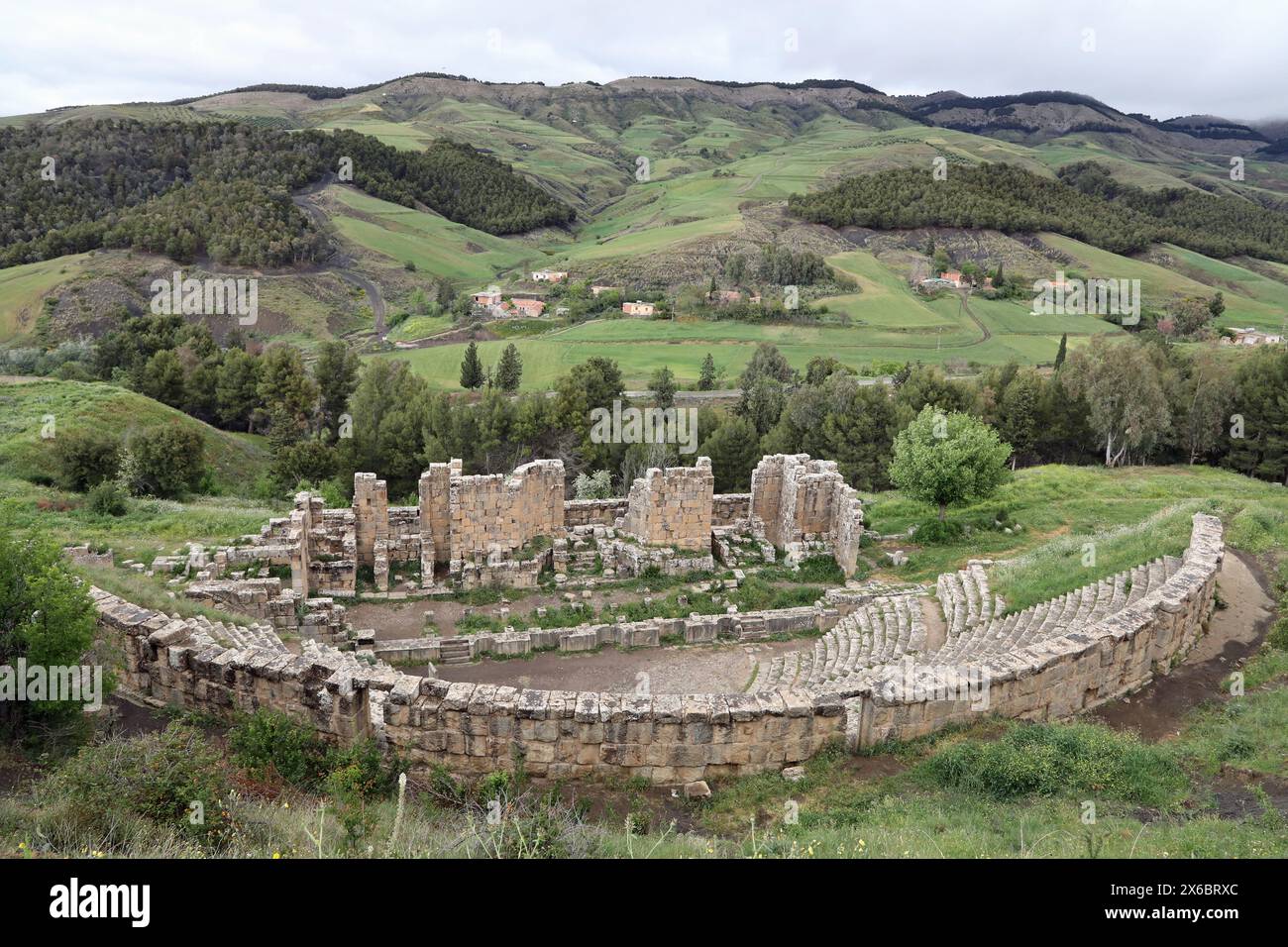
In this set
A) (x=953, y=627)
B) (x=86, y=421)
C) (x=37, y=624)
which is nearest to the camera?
(x=37, y=624)

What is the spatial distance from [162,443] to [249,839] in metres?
28.7

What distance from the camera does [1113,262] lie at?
425 feet


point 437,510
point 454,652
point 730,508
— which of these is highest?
point 437,510

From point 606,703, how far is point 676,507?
14582 mm

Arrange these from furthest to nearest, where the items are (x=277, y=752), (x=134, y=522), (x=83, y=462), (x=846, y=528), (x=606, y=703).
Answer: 1. (x=83, y=462)
2. (x=846, y=528)
3. (x=134, y=522)
4. (x=606, y=703)
5. (x=277, y=752)

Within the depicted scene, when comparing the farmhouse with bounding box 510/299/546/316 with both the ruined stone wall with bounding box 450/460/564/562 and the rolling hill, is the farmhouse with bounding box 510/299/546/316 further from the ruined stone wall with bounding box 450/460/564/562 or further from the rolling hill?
the ruined stone wall with bounding box 450/460/564/562

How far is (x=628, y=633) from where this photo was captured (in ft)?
74.9

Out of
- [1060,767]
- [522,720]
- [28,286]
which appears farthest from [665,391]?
[28,286]

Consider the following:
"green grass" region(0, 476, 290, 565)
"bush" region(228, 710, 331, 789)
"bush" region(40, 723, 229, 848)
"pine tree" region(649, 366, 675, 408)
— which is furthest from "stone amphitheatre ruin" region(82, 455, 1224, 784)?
"pine tree" region(649, 366, 675, 408)

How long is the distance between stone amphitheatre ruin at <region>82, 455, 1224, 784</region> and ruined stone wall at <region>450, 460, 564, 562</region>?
64mm

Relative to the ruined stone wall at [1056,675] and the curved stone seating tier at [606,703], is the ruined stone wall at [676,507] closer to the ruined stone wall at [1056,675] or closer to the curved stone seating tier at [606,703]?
the curved stone seating tier at [606,703]

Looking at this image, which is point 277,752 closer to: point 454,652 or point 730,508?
point 454,652
